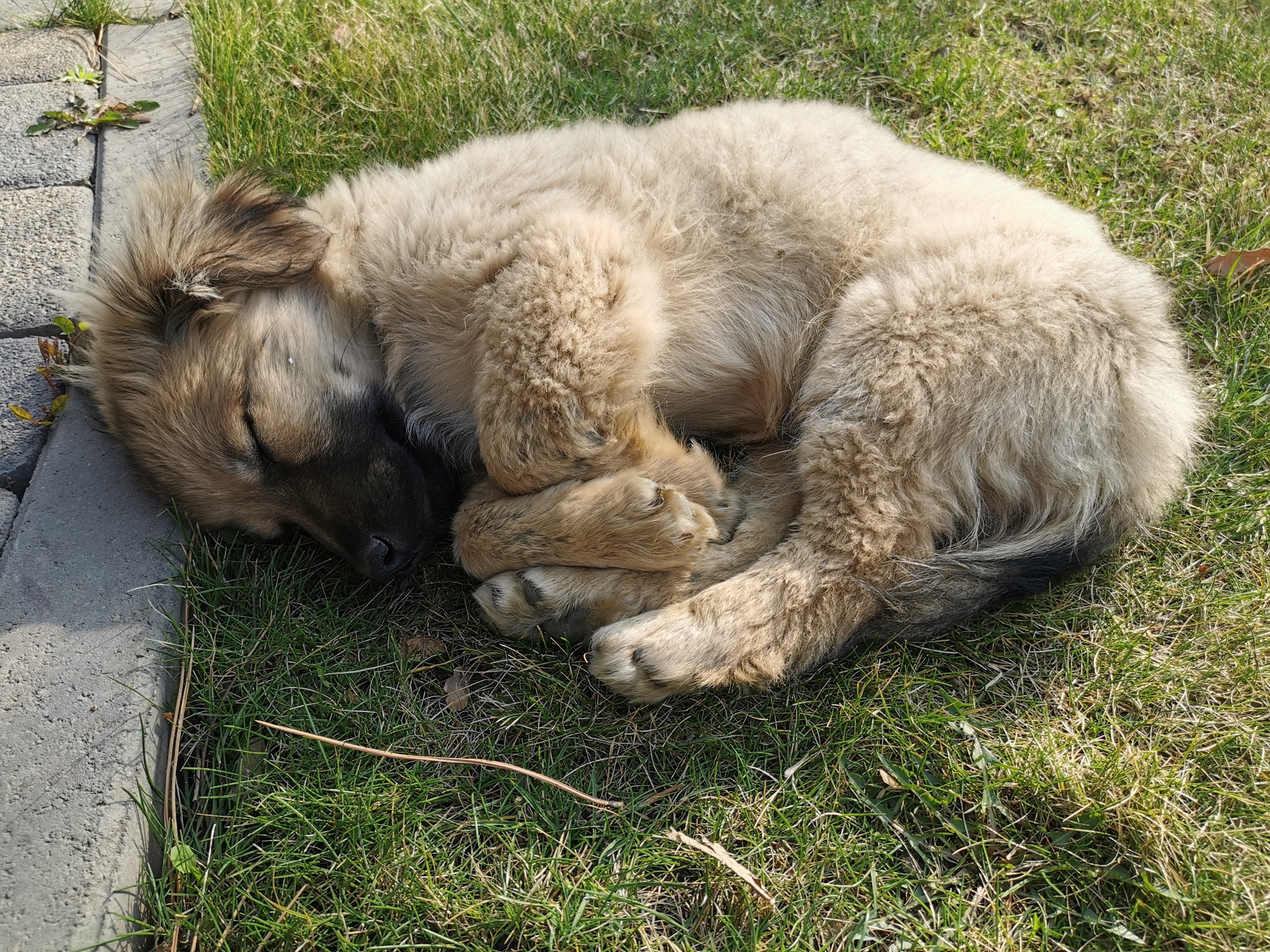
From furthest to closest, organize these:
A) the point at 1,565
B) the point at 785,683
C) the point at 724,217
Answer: the point at 724,217 → the point at 1,565 → the point at 785,683

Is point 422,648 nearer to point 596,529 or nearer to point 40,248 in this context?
point 596,529

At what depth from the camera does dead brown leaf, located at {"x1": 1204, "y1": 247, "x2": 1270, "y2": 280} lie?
323 cm

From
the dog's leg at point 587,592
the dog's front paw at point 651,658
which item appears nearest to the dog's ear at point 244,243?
the dog's leg at point 587,592

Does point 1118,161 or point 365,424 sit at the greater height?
point 1118,161

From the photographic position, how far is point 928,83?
3.89 m

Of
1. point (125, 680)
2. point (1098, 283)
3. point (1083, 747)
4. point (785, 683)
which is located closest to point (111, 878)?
point (125, 680)

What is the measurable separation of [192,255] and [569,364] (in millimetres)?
1187

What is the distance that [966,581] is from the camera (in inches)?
95.7

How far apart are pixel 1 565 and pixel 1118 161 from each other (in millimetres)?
4372

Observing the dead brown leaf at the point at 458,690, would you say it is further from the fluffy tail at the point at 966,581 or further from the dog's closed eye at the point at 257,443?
the fluffy tail at the point at 966,581

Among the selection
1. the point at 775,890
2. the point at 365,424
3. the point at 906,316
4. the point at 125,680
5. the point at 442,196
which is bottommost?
the point at 775,890

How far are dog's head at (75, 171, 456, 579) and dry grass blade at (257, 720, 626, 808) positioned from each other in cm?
47

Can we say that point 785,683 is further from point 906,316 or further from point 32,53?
point 32,53

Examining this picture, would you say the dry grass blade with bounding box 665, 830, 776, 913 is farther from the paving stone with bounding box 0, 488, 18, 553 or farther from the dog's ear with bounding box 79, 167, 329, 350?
the paving stone with bounding box 0, 488, 18, 553
